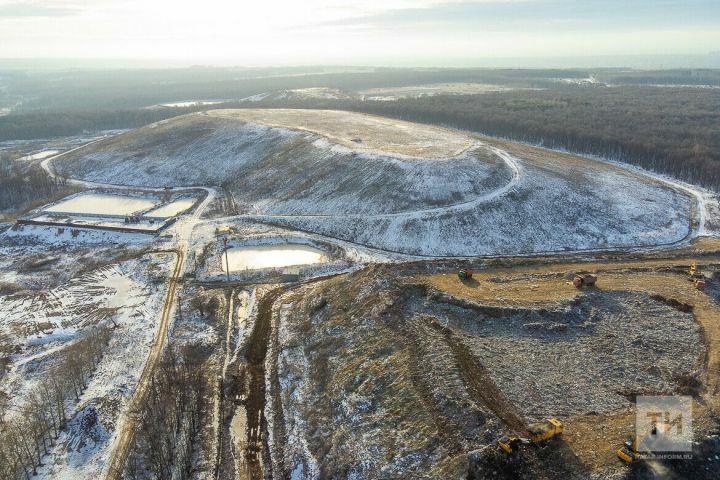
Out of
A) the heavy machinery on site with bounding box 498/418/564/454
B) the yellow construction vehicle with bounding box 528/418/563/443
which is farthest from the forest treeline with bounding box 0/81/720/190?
the heavy machinery on site with bounding box 498/418/564/454

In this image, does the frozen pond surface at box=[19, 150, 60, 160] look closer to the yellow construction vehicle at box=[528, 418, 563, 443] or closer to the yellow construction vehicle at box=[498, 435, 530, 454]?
the yellow construction vehicle at box=[498, 435, 530, 454]

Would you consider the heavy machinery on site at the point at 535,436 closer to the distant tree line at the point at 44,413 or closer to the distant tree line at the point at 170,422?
the distant tree line at the point at 170,422

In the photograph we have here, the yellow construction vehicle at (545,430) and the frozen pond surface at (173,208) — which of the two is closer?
the yellow construction vehicle at (545,430)

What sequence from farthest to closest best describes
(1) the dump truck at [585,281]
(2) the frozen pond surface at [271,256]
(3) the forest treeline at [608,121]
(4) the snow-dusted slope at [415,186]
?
(3) the forest treeline at [608,121] < (4) the snow-dusted slope at [415,186] < (2) the frozen pond surface at [271,256] < (1) the dump truck at [585,281]

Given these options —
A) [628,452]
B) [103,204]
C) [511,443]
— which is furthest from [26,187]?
[628,452]

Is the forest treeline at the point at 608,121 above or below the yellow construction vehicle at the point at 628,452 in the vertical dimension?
above

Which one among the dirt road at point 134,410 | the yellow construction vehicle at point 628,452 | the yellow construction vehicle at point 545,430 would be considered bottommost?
the dirt road at point 134,410

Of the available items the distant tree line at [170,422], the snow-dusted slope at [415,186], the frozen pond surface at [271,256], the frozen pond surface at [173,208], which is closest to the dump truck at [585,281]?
the snow-dusted slope at [415,186]
